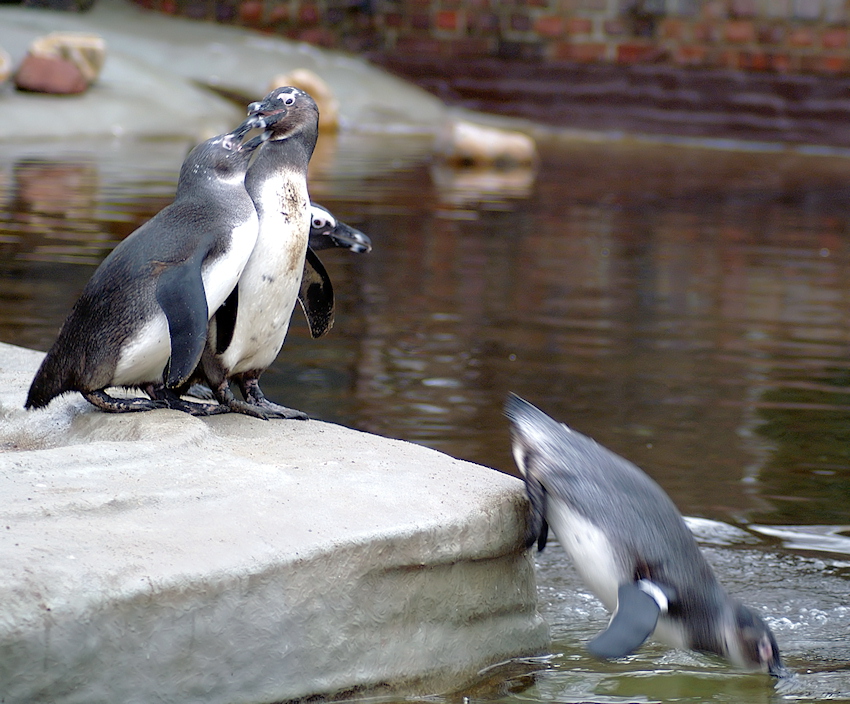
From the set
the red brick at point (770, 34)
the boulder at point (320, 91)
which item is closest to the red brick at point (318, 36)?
the boulder at point (320, 91)

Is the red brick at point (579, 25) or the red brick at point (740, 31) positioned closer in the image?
the red brick at point (740, 31)

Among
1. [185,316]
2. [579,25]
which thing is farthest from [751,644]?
[579,25]

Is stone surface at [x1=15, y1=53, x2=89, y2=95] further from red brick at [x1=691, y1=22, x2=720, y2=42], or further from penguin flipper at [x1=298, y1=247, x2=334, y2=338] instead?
penguin flipper at [x1=298, y1=247, x2=334, y2=338]

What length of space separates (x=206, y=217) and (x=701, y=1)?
1394 cm

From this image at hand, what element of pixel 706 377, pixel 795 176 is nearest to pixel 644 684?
pixel 706 377

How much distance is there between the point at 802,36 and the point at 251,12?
6606 millimetres

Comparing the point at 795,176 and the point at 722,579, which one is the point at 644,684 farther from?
the point at 795,176

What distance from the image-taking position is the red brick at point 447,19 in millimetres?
16188

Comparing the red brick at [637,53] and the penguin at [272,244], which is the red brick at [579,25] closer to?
the red brick at [637,53]

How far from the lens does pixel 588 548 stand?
224 cm

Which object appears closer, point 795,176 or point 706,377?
point 706,377

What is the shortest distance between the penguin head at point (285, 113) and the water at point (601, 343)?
3.38ft

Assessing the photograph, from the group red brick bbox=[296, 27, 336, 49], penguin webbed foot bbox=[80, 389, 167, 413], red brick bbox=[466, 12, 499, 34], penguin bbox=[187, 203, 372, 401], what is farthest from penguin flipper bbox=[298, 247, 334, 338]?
red brick bbox=[296, 27, 336, 49]

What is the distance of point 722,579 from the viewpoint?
2.72 meters
